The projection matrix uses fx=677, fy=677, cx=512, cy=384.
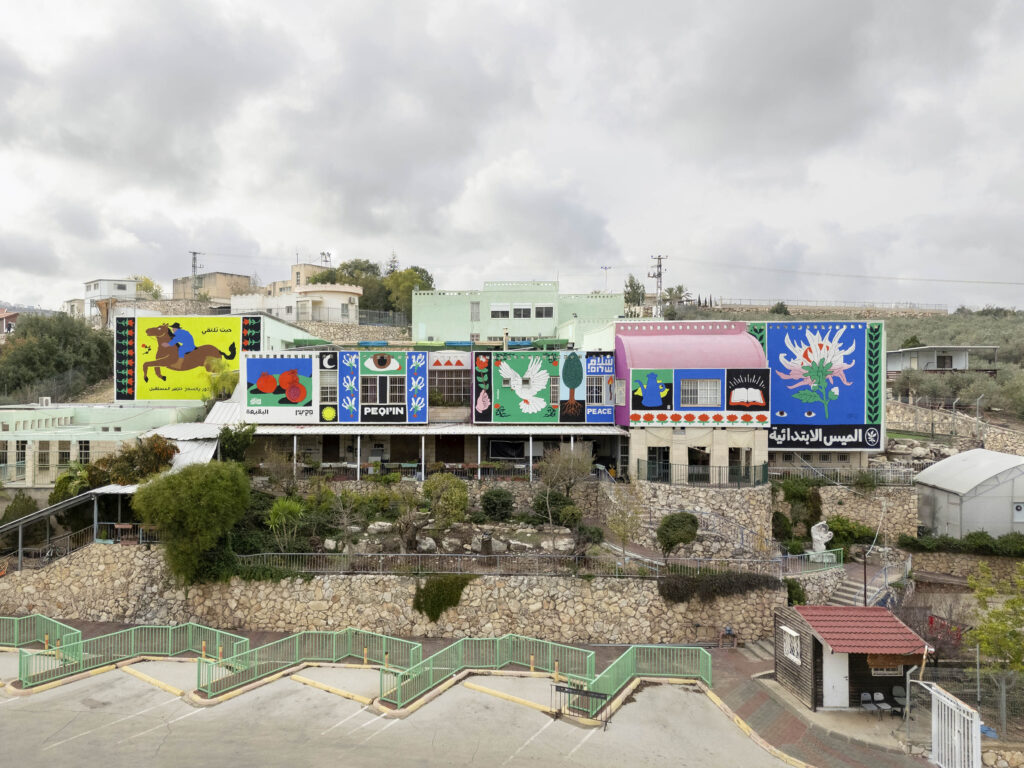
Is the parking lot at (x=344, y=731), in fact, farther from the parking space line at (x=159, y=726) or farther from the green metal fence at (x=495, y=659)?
the green metal fence at (x=495, y=659)

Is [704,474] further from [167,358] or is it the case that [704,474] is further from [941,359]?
[167,358]

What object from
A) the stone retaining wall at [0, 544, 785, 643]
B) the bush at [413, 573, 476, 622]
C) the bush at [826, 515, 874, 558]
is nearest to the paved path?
the stone retaining wall at [0, 544, 785, 643]

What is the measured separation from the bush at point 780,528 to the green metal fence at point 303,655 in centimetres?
1562

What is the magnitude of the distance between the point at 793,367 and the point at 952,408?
1715cm

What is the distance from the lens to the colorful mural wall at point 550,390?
3150cm

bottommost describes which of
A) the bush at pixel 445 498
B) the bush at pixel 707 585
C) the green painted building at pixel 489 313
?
the bush at pixel 707 585

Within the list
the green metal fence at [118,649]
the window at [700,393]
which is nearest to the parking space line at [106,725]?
the green metal fence at [118,649]

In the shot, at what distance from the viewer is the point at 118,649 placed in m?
20.4

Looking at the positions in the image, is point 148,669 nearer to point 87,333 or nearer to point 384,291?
point 87,333

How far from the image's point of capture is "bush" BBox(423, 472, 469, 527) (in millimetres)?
23828

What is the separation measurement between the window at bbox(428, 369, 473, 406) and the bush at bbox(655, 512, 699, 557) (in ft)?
37.7

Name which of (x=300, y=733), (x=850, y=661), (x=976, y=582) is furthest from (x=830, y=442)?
(x=300, y=733)

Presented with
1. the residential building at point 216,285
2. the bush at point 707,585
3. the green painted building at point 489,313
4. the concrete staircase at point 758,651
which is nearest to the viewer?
the concrete staircase at point 758,651

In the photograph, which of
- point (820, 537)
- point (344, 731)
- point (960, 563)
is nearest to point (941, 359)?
point (960, 563)
